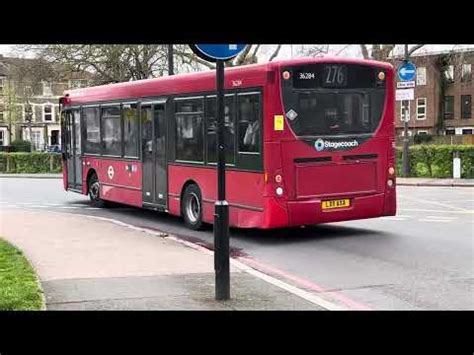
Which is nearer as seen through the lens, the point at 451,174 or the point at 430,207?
the point at 430,207

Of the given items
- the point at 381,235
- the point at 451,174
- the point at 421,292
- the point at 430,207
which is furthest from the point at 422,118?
the point at 421,292

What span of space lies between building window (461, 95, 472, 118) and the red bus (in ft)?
191

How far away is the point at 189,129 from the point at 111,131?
3.71m

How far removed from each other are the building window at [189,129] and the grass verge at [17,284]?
4196mm

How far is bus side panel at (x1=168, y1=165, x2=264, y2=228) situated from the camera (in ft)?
37.4

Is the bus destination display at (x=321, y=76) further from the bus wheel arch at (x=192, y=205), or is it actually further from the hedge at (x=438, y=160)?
the hedge at (x=438, y=160)

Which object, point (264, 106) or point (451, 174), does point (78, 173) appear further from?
point (451, 174)

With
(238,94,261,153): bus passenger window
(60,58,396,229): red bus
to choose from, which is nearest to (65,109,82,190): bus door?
(60,58,396,229): red bus

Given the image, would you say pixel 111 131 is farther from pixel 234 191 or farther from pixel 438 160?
pixel 438 160

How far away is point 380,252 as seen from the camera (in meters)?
10.6

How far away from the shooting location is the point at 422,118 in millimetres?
69562

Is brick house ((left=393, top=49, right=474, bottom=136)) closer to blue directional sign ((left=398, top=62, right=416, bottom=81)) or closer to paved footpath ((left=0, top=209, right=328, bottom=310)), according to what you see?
blue directional sign ((left=398, top=62, right=416, bottom=81))
